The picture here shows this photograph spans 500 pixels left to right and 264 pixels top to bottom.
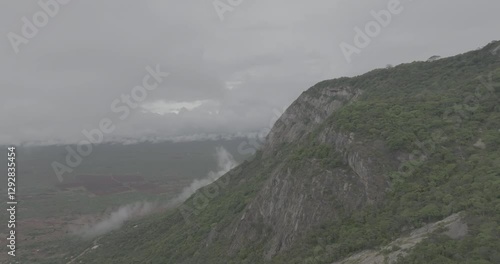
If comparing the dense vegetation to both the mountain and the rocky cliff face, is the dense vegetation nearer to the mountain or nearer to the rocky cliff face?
the mountain

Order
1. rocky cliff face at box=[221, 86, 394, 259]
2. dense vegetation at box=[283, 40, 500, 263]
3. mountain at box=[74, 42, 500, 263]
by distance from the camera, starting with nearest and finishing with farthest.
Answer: dense vegetation at box=[283, 40, 500, 263]
mountain at box=[74, 42, 500, 263]
rocky cliff face at box=[221, 86, 394, 259]

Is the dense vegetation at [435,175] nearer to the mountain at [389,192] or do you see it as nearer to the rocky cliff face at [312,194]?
the mountain at [389,192]

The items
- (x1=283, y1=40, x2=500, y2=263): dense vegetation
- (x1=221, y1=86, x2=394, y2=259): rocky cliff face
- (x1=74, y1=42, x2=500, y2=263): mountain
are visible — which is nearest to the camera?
(x1=283, y1=40, x2=500, y2=263): dense vegetation

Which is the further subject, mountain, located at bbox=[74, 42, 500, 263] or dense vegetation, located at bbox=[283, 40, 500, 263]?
mountain, located at bbox=[74, 42, 500, 263]

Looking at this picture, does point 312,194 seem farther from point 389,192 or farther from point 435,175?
point 435,175

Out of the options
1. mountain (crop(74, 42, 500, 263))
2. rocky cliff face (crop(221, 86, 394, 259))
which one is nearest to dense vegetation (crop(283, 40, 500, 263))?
mountain (crop(74, 42, 500, 263))

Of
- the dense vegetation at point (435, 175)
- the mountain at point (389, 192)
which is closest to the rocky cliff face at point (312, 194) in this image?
the mountain at point (389, 192)

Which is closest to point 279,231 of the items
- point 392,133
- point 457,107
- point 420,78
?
point 392,133

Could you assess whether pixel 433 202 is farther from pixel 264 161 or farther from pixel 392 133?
pixel 264 161
